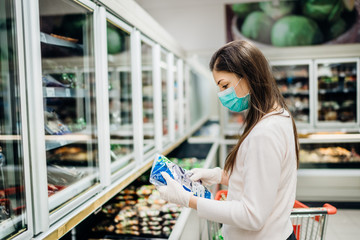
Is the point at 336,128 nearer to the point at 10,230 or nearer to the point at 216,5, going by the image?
the point at 216,5

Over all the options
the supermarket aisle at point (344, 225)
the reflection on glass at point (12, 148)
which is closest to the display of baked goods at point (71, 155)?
the reflection on glass at point (12, 148)

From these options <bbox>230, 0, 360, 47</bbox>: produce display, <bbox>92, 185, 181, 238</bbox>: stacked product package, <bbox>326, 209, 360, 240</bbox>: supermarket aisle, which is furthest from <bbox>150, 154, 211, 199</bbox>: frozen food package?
<bbox>230, 0, 360, 47</bbox>: produce display

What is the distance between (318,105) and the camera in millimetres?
6039

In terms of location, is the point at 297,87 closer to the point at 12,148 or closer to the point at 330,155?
the point at 330,155

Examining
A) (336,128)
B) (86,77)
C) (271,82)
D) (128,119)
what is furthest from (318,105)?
(271,82)

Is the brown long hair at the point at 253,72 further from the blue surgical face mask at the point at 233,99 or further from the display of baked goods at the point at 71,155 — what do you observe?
the display of baked goods at the point at 71,155

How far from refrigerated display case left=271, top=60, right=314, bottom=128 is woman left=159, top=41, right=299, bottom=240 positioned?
480cm

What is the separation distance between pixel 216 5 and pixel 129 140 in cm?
375

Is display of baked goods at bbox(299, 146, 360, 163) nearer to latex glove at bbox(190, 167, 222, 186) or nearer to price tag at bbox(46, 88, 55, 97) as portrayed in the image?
latex glove at bbox(190, 167, 222, 186)

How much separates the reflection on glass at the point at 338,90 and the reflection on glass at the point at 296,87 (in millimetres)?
256

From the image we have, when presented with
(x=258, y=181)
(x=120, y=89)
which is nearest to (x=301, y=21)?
(x=120, y=89)

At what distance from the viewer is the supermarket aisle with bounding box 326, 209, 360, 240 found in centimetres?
371

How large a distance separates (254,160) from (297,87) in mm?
5324

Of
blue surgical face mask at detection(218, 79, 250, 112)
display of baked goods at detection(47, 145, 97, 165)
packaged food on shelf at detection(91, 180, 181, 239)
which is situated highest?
blue surgical face mask at detection(218, 79, 250, 112)
